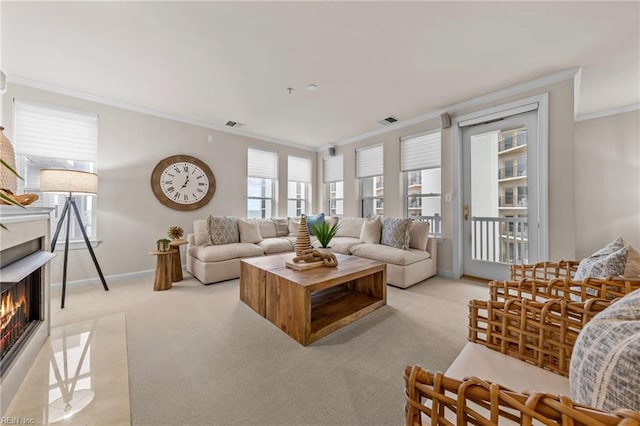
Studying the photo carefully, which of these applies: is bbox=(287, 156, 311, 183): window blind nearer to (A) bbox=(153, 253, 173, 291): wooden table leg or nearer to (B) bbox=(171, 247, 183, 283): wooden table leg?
(B) bbox=(171, 247, 183, 283): wooden table leg

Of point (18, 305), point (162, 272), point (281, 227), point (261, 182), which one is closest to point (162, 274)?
point (162, 272)

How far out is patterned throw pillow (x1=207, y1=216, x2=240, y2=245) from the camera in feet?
12.2

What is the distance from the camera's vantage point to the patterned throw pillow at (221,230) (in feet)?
12.2

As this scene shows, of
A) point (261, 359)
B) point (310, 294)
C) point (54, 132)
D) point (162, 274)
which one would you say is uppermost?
point (54, 132)

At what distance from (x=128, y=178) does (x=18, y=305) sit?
8.25 feet

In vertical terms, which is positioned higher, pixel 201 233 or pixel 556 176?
pixel 556 176

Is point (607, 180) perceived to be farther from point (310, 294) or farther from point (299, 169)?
point (299, 169)

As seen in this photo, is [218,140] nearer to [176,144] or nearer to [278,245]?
[176,144]

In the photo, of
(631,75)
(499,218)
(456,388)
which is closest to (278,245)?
(499,218)

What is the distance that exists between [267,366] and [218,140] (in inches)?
161

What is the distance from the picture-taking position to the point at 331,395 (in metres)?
1.33

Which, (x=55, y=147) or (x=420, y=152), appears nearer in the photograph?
(x=55, y=147)

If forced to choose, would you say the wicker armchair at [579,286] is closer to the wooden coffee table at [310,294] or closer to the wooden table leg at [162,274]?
the wooden coffee table at [310,294]

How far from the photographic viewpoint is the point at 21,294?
1.61 meters
